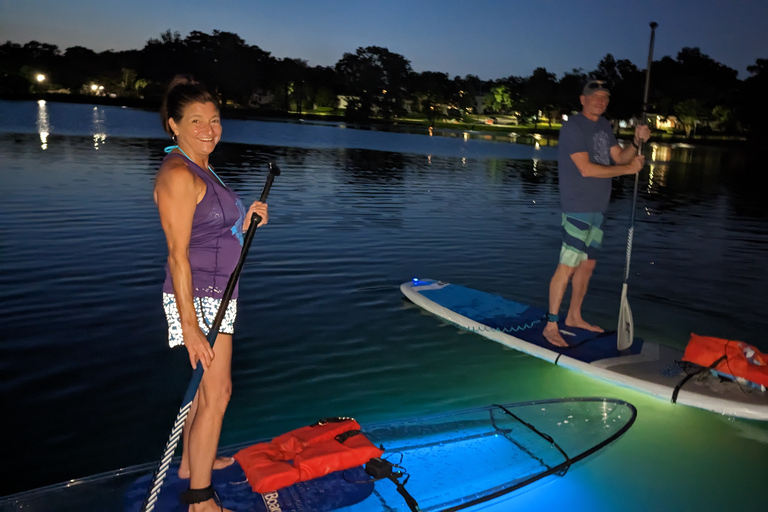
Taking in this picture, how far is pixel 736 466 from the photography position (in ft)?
14.1

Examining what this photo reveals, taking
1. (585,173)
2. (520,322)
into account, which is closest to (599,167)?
(585,173)

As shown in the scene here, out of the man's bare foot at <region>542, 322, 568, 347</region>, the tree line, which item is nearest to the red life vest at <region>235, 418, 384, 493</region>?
the man's bare foot at <region>542, 322, 568, 347</region>

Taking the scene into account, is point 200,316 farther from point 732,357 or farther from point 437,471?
point 732,357

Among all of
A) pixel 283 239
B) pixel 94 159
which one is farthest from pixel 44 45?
pixel 283 239

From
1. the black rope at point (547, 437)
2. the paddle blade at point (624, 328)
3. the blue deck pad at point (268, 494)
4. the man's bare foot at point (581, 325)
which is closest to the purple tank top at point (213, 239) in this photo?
the blue deck pad at point (268, 494)

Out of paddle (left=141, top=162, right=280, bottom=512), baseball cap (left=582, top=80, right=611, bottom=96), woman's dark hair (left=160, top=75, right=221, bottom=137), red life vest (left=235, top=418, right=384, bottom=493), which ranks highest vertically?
baseball cap (left=582, top=80, right=611, bottom=96)

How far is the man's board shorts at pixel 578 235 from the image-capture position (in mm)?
5746

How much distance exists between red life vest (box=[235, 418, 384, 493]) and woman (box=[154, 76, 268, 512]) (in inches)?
12.3

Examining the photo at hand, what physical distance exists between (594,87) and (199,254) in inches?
168

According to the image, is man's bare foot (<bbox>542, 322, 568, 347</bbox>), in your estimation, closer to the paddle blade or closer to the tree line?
the paddle blade

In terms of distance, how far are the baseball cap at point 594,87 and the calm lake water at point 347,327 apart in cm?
→ 261

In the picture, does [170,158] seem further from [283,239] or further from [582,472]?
[283,239]

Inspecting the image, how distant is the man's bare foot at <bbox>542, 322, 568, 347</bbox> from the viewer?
227 inches

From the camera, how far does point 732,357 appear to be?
491 centimetres
